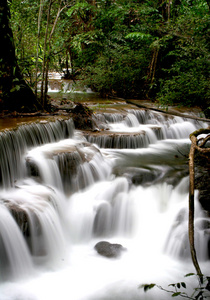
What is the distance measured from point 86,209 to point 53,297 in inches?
75.8

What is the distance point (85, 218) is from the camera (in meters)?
5.45

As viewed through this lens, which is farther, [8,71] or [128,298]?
[8,71]

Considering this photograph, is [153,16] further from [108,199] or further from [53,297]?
[53,297]

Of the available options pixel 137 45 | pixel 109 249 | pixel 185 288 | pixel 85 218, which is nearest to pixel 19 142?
pixel 85 218

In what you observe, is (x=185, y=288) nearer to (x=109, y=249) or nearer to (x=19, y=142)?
(x=109, y=249)

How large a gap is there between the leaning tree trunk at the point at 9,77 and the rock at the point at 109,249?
14.3 ft

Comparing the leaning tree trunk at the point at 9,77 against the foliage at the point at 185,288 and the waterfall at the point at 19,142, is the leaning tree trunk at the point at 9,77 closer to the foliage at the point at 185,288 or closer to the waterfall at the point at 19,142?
the waterfall at the point at 19,142

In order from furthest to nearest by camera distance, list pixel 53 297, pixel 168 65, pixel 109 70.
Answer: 1. pixel 168 65
2. pixel 109 70
3. pixel 53 297

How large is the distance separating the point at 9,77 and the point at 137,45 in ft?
27.2

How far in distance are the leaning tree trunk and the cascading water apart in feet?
4.07

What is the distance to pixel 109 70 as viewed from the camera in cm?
1256

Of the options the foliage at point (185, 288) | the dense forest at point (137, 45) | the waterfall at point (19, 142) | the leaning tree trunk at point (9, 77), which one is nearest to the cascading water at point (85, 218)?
the waterfall at point (19, 142)

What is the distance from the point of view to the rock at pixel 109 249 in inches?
185

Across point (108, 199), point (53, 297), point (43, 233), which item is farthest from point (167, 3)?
point (53, 297)
